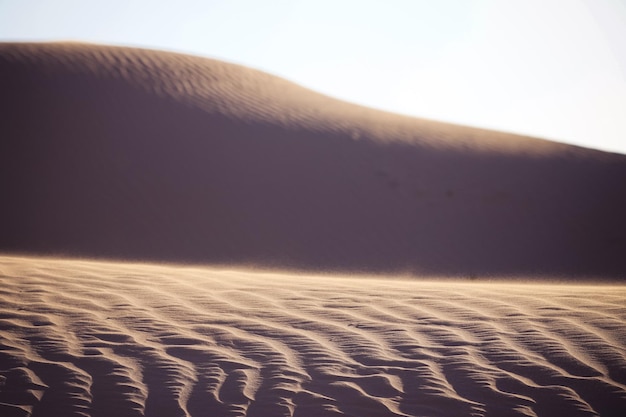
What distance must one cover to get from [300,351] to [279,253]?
23.0 ft

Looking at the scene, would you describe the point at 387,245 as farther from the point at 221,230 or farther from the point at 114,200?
the point at 114,200

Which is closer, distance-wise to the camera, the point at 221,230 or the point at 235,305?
the point at 235,305

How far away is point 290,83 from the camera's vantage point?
19641 mm

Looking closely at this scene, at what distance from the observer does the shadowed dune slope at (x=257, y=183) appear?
36.8 feet

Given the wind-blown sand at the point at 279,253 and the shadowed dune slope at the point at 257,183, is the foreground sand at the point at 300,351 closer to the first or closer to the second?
the wind-blown sand at the point at 279,253

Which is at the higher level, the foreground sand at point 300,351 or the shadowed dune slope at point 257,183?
the shadowed dune slope at point 257,183

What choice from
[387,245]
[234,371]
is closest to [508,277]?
[387,245]

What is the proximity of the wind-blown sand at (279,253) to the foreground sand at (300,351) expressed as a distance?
0.02 metres

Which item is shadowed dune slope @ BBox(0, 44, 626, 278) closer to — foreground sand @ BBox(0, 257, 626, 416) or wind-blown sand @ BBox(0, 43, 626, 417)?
wind-blown sand @ BBox(0, 43, 626, 417)

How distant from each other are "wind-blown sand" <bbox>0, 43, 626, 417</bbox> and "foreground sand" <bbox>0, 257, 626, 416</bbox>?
0.02 metres

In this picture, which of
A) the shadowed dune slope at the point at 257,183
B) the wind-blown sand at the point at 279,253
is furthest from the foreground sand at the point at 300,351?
the shadowed dune slope at the point at 257,183

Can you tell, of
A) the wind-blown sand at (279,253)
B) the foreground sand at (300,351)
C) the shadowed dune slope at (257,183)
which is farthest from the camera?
the shadowed dune slope at (257,183)

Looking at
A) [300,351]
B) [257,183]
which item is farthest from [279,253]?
[300,351]

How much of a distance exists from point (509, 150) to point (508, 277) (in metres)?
7.30
